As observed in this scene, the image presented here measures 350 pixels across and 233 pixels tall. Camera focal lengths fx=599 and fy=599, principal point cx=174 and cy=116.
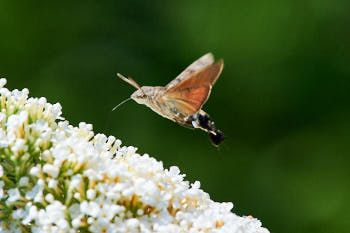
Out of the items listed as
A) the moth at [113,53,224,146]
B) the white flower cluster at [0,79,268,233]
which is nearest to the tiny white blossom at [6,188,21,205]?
the white flower cluster at [0,79,268,233]

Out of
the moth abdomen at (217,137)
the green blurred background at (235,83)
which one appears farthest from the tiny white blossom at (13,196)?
the green blurred background at (235,83)

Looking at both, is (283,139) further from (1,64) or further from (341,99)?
(1,64)

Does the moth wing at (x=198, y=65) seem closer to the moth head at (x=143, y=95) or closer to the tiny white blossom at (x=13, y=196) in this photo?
the moth head at (x=143, y=95)

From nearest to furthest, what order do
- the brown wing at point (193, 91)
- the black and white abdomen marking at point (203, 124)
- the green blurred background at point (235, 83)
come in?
the brown wing at point (193, 91) < the black and white abdomen marking at point (203, 124) < the green blurred background at point (235, 83)

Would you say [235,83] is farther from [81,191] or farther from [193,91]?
[81,191]

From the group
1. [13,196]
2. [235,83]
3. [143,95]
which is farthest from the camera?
[235,83]

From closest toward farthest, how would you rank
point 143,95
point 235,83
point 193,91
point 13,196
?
A: point 13,196 < point 193,91 < point 143,95 < point 235,83

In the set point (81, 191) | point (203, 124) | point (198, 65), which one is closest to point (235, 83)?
point (198, 65)

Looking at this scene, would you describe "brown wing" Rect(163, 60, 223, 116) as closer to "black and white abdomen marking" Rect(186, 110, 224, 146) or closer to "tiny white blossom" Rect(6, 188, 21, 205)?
"black and white abdomen marking" Rect(186, 110, 224, 146)
